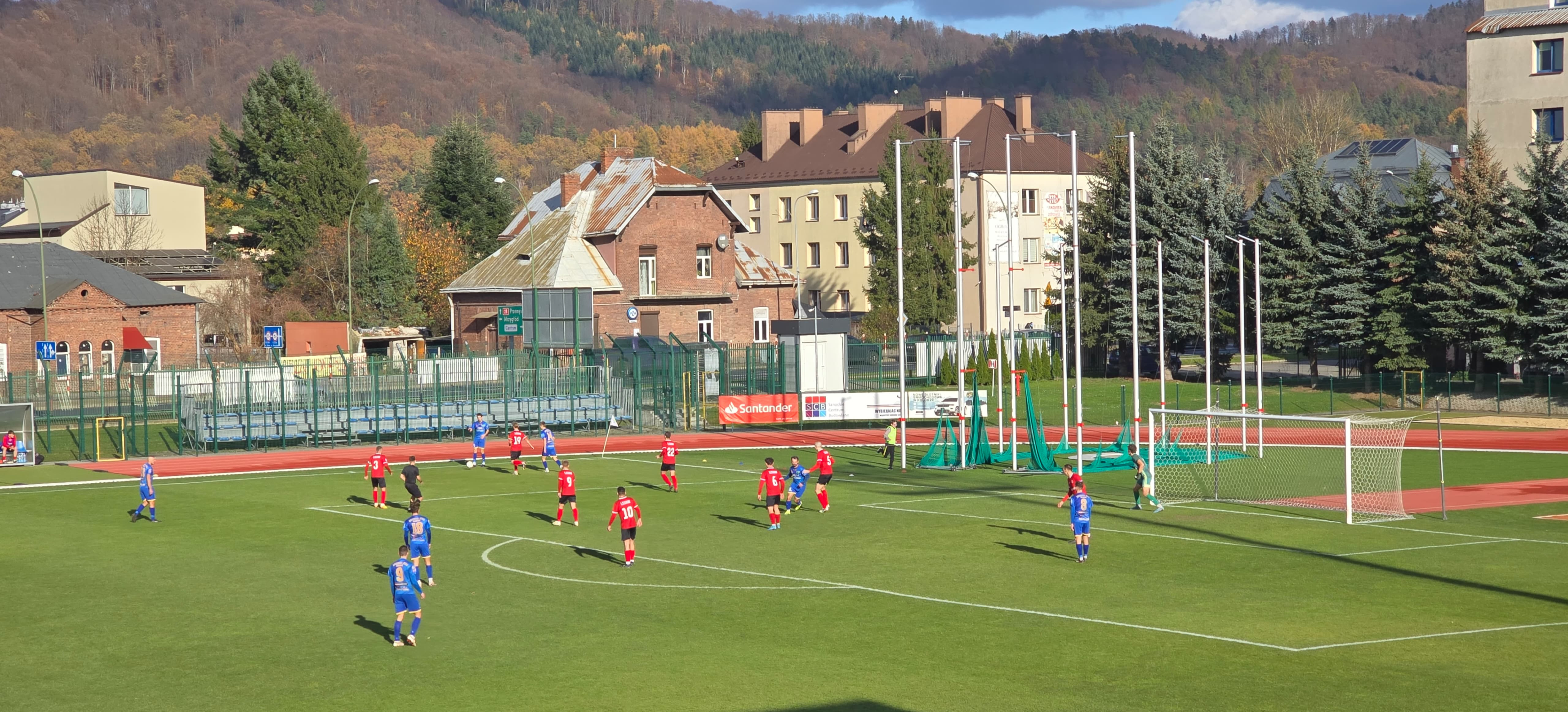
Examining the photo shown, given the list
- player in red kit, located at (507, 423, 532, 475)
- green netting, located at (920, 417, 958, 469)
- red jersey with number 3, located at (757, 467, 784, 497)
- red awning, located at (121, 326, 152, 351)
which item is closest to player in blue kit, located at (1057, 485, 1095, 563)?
red jersey with number 3, located at (757, 467, 784, 497)

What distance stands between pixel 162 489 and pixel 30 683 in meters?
21.5

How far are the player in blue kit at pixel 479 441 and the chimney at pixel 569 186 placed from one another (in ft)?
125

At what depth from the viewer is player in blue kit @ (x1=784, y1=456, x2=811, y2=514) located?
3181 cm

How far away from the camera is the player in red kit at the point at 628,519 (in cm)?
2483

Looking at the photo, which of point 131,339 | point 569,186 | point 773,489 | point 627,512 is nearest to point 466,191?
point 569,186

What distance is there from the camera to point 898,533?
28.6 metres

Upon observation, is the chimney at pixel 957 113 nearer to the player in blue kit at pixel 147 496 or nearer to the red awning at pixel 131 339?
the red awning at pixel 131 339

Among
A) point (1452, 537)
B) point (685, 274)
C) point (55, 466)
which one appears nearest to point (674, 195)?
point (685, 274)

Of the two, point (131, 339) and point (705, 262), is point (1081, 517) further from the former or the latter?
point (131, 339)

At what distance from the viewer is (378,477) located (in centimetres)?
3328

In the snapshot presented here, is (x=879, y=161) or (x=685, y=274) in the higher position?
(x=879, y=161)

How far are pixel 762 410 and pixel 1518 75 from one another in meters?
37.4

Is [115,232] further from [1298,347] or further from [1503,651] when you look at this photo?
[1503,651]

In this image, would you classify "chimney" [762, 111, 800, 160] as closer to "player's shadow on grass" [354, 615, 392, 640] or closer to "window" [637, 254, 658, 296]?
"window" [637, 254, 658, 296]
